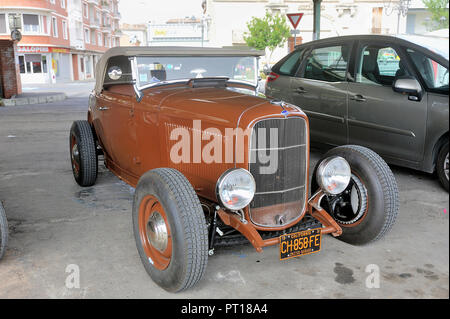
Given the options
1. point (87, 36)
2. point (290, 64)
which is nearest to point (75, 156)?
point (290, 64)

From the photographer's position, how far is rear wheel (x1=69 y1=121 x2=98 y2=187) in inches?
191

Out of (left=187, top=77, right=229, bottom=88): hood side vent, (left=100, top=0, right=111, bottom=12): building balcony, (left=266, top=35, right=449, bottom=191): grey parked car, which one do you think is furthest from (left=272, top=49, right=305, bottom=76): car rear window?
(left=100, top=0, right=111, bottom=12): building balcony

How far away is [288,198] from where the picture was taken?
10.5 ft

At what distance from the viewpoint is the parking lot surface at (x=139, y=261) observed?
2795 mm

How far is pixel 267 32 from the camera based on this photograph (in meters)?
35.1

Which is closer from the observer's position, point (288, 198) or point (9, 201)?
point (288, 198)

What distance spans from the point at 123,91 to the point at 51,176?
2.06 m

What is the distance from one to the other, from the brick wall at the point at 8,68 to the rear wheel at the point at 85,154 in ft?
43.6

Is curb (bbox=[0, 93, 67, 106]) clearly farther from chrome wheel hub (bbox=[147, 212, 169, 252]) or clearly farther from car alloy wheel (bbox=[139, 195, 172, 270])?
chrome wheel hub (bbox=[147, 212, 169, 252])

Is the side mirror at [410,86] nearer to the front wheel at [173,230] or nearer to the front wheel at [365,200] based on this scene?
the front wheel at [365,200]

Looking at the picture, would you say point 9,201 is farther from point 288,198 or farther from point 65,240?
point 288,198
